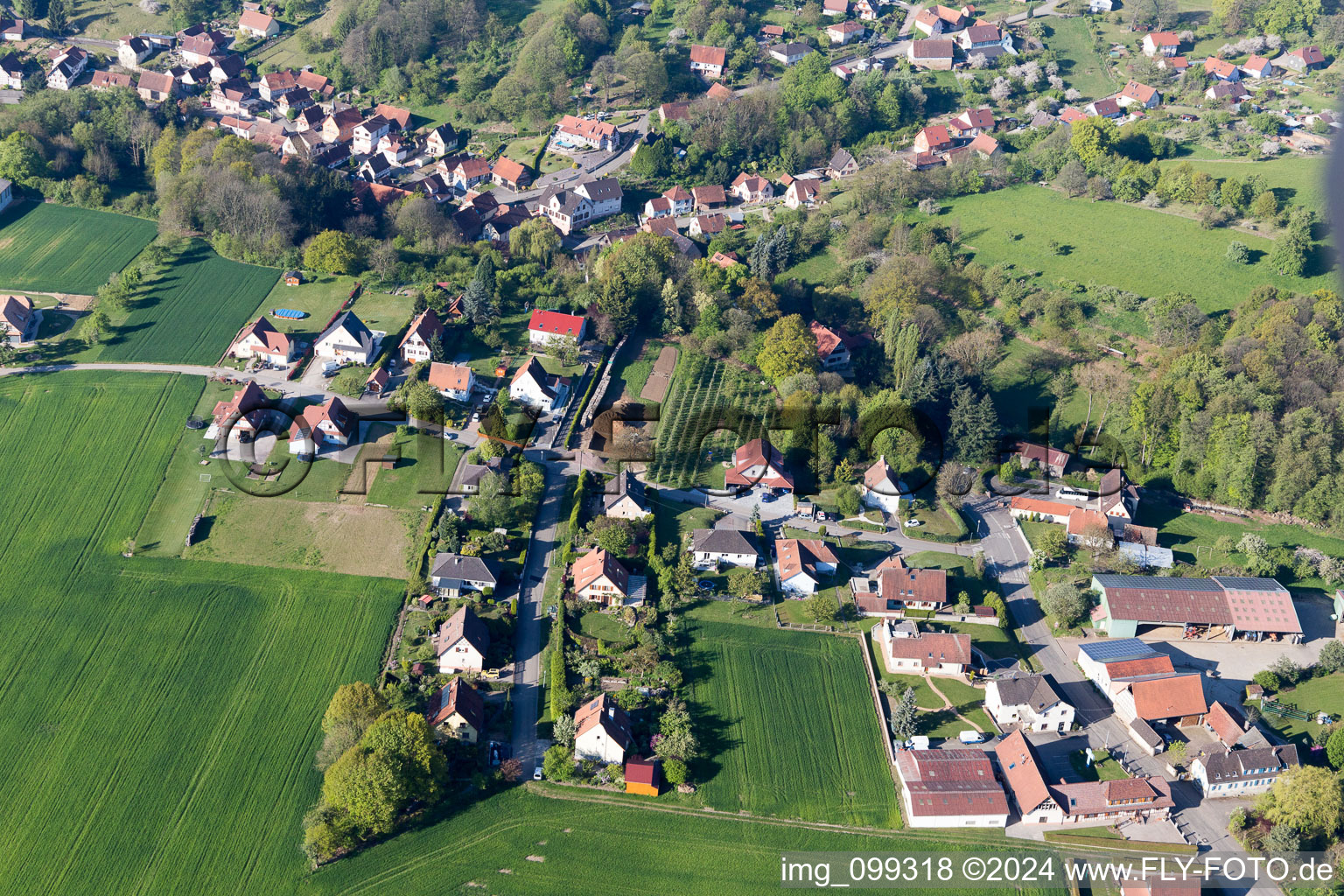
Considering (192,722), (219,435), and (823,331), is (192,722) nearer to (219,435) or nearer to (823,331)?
(219,435)

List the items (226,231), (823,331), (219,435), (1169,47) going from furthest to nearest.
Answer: (1169,47) → (226,231) → (823,331) → (219,435)

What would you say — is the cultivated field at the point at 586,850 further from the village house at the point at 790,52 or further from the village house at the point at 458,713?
the village house at the point at 790,52

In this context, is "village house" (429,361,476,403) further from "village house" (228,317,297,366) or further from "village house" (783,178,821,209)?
"village house" (783,178,821,209)

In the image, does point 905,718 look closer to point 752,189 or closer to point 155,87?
point 752,189

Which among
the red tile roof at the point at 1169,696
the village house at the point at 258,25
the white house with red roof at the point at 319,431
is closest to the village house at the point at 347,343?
the white house with red roof at the point at 319,431

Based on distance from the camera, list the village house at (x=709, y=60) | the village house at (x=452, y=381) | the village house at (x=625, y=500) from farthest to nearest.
A: the village house at (x=709, y=60), the village house at (x=452, y=381), the village house at (x=625, y=500)

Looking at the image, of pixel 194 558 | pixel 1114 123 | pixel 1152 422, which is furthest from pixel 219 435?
pixel 1114 123
